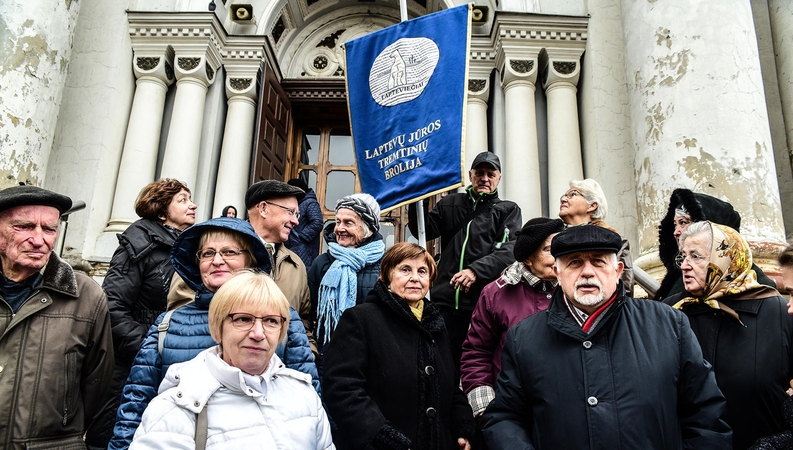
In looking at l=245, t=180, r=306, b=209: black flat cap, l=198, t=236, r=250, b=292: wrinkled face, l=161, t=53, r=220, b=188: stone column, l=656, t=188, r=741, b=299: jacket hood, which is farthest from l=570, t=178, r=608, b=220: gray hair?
l=161, t=53, r=220, b=188: stone column

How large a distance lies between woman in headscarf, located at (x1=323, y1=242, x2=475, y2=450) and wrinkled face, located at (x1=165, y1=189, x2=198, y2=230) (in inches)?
51.7

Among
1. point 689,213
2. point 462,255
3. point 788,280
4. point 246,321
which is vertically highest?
point 689,213

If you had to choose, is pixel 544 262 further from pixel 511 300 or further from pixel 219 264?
pixel 219 264

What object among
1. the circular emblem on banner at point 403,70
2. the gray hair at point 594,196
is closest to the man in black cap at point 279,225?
the circular emblem on banner at point 403,70

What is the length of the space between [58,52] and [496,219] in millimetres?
5228

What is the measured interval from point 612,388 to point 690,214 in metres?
1.61

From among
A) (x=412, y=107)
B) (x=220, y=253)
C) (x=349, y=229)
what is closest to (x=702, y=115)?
(x=412, y=107)

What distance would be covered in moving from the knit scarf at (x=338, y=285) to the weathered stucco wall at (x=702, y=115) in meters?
3.50

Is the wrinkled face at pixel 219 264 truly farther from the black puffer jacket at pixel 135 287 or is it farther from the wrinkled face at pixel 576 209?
the wrinkled face at pixel 576 209

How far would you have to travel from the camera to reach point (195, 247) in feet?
8.16

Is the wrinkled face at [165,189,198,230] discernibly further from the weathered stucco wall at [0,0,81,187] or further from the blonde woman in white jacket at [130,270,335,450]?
the weathered stucco wall at [0,0,81,187]

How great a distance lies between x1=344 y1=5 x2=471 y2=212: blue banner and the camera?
3965 mm

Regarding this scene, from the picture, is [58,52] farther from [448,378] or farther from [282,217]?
[448,378]

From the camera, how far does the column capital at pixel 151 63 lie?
6.91 meters
